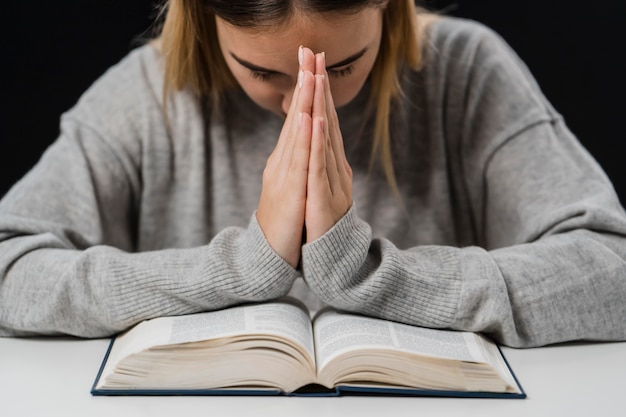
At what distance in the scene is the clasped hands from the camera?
3.37 ft

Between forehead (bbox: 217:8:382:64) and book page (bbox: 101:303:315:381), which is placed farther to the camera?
forehead (bbox: 217:8:382:64)

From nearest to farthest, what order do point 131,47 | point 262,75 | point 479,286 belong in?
1. point 479,286
2. point 262,75
3. point 131,47

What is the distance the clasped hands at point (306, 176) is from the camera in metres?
1.03

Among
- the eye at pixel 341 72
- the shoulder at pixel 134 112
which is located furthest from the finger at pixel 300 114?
the shoulder at pixel 134 112

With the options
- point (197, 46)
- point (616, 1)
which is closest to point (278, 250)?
point (197, 46)

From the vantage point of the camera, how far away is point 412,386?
0.93 metres

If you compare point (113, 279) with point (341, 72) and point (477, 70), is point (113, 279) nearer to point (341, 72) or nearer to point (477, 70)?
point (341, 72)

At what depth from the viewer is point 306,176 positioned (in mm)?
1042

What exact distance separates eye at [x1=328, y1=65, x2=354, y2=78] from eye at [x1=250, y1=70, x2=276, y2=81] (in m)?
0.07

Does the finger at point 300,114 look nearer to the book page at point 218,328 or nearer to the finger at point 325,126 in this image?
→ the finger at point 325,126

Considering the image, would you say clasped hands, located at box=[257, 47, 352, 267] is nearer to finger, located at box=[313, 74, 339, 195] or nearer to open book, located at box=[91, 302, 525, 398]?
finger, located at box=[313, 74, 339, 195]

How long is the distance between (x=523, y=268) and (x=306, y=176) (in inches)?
11.0

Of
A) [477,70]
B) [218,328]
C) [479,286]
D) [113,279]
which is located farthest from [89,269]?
[477,70]

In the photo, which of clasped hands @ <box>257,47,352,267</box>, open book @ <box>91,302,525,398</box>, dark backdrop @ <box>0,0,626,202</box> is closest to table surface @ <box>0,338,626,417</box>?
open book @ <box>91,302,525,398</box>
